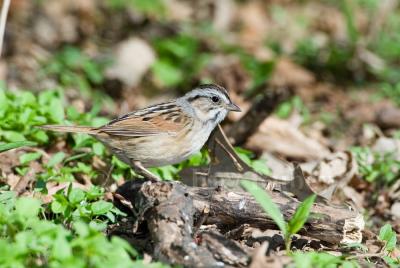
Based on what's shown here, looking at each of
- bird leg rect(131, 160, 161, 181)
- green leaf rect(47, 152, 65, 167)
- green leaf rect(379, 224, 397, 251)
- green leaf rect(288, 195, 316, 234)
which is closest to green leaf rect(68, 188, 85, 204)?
bird leg rect(131, 160, 161, 181)

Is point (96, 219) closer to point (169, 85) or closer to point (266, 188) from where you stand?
point (266, 188)

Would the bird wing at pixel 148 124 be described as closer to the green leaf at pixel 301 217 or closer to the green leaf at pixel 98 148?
the green leaf at pixel 98 148

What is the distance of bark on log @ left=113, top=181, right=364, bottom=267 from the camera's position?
4379 mm

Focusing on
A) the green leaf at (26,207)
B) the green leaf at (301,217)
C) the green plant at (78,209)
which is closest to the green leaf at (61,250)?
the green leaf at (26,207)

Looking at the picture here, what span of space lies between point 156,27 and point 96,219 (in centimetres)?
669

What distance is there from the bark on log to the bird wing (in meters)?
0.90

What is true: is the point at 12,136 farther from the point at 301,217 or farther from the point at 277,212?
the point at 301,217

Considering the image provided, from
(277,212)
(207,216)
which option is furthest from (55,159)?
(277,212)

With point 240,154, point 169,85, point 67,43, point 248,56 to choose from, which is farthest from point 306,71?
point 240,154

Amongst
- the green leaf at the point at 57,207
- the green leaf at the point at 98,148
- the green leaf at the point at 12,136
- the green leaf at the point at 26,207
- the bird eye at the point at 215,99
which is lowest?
the green leaf at the point at 98,148

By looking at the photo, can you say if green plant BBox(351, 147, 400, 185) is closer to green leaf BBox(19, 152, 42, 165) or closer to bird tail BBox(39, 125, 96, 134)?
bird tail BBox(39, 125, 96, 134)

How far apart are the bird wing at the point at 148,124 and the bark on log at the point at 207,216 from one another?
904mm

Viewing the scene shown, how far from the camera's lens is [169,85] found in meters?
10.1

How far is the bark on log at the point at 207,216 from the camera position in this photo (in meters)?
4.38
